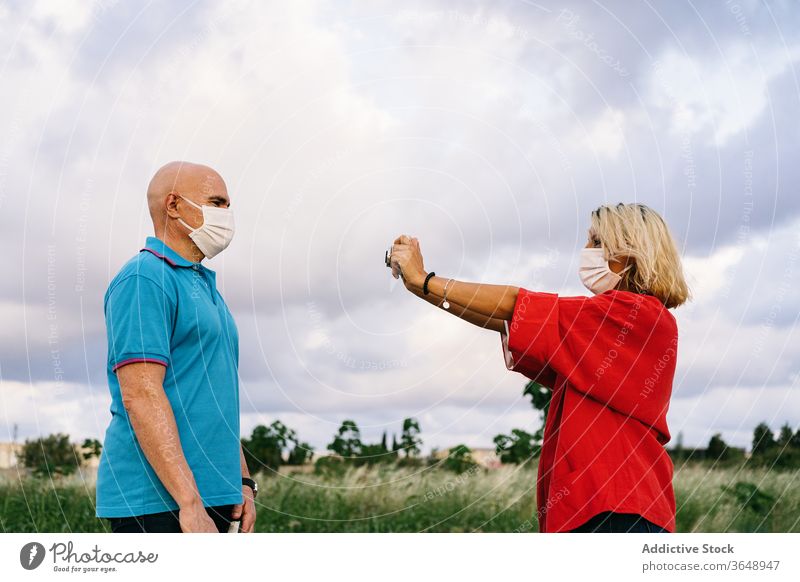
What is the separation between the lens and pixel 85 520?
444 inches

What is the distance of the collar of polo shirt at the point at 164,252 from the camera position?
16.3ft

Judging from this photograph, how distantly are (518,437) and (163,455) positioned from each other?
33.3ft

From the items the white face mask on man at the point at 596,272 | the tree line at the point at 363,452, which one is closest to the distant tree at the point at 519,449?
the tree line at the point at 363,452

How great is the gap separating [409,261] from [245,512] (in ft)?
6.01

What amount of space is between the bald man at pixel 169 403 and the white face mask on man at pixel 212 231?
2 centimetres

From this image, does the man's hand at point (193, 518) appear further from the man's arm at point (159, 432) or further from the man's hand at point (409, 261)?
the man's hand at point (409, 261)

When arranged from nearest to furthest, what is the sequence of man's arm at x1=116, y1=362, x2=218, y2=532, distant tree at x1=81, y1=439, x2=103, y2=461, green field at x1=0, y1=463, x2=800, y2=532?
1. man's arm at x1=116, y1=362, x2=218, y2=532
2. green field at x1=0, y1=463, x2=800, y2=532
3. distant tree at x1=81, y1=439, x2=103, y2=461

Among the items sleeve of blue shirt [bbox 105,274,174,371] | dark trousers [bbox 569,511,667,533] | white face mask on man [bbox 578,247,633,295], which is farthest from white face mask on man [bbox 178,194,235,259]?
dark trousers [bbox 569,511,667,533]

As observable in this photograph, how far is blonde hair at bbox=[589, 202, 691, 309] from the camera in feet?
17.0

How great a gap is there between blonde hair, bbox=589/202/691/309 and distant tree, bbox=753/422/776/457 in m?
10.7

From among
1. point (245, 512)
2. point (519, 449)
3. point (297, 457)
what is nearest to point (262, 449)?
point (297, 457)

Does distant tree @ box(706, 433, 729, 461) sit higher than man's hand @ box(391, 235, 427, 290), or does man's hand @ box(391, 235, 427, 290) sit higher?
man's hand @ box(391, 235, 427, 290)

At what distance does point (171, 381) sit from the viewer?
15.4ft

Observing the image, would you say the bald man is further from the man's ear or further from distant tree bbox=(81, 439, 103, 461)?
distant tree bbox=(81, 439, 103, 461)
